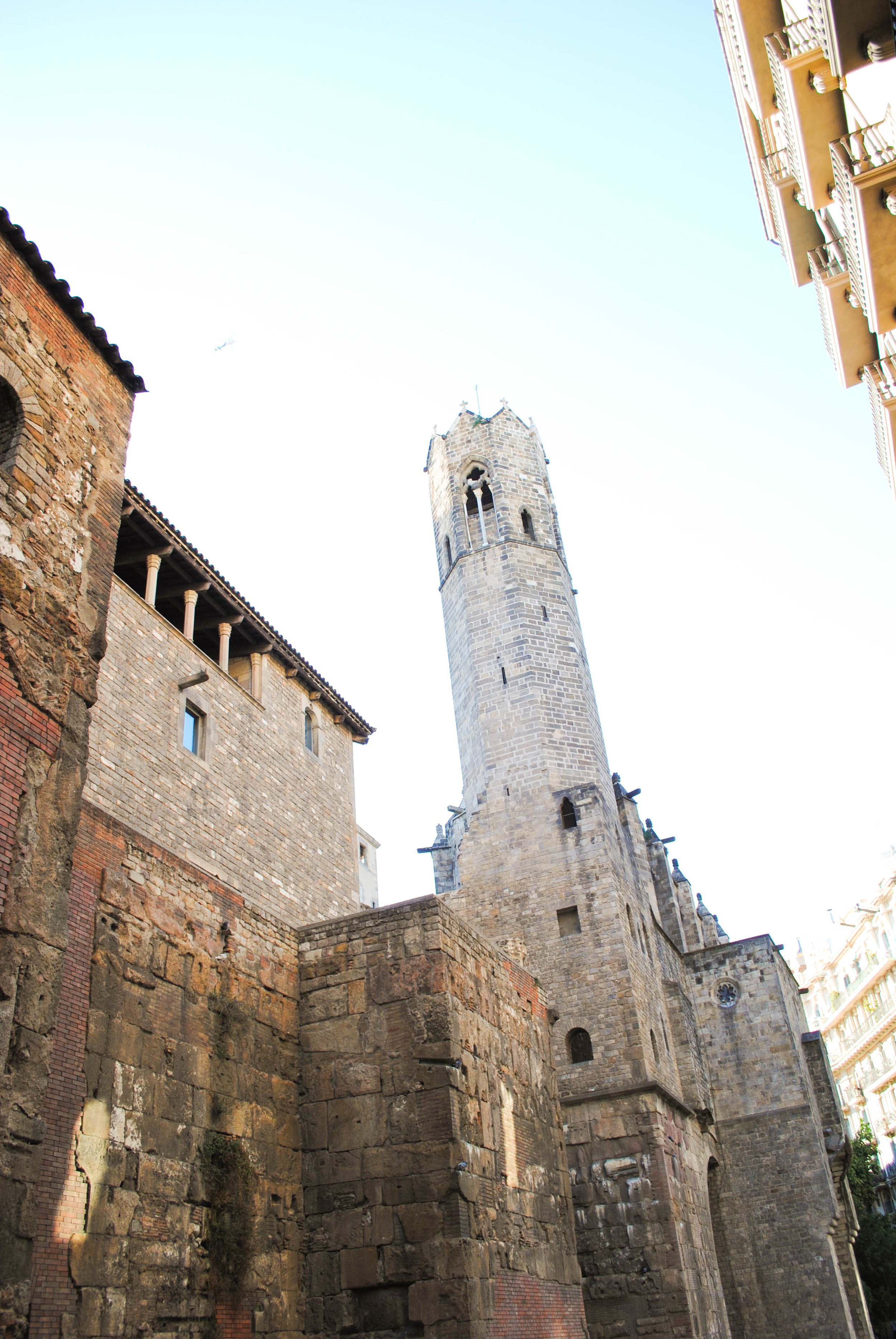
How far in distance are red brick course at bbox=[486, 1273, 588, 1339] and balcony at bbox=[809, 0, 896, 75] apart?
44.1 feet

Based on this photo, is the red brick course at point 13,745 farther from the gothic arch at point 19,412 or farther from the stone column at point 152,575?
the stone column at point 152,575

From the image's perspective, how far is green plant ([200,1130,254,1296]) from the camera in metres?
8.52

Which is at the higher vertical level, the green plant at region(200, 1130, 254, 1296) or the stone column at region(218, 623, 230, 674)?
the stone column at region(218, 623, 230, 674)

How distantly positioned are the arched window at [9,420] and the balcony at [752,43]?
12345mm

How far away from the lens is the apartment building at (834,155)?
10664mm

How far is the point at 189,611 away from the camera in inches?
668

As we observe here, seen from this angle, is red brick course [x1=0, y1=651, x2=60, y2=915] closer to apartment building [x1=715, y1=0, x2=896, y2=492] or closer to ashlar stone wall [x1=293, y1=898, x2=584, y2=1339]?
ashlar stone wall [x1=293, y1=898, x2=584, y2=1339]

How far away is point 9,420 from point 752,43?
508 inches

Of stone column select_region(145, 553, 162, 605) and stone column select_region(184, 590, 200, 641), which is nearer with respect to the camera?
stone column select_region(145, 553, 162, 605)

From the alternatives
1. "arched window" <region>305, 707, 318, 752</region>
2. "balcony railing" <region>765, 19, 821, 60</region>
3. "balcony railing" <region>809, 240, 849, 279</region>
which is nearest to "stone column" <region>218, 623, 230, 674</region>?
"arched window" <region>305, 707, 318, 752</region>

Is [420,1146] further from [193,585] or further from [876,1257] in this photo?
[876,1257]

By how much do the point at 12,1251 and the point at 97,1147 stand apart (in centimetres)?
152

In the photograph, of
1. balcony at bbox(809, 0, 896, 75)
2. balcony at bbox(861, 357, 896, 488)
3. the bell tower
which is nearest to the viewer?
balcony at bbox(809, 0, 896, 75)

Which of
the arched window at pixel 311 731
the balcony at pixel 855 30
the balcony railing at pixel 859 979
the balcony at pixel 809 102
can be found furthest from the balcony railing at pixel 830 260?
the balcony railing at pixel 859 979
